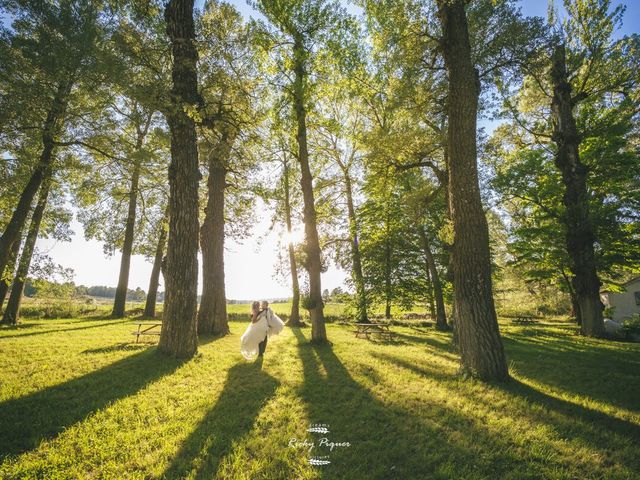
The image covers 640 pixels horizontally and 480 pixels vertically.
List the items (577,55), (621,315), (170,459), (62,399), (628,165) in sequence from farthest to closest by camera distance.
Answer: (621,315)
(628,165)
(577,55)
(62,399)
(170,459)

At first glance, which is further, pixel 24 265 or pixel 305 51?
pixel 24 265

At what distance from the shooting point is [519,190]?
16.1 m

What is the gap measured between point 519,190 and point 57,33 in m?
22.2

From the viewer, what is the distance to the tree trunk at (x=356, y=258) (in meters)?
19.7

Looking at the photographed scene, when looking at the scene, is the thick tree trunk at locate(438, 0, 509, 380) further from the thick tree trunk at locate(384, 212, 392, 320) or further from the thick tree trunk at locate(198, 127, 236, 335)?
the thick tree trunk at locate(384, 212, 392, 320)

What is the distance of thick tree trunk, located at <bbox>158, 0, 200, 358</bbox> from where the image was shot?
27.8ft

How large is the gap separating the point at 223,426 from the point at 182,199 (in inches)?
259

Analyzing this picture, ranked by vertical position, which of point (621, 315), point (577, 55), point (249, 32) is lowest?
point (621, 315)

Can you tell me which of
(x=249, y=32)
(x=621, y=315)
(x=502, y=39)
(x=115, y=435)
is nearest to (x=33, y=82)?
(x=249, y=32)

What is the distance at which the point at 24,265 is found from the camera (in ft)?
52.1

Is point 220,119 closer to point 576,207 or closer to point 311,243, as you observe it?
point 311,243

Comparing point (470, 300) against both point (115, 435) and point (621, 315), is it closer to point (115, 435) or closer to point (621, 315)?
point (115, 435)

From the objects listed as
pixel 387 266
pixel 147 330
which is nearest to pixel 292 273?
pixel 387 266

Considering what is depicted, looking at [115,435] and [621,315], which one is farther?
[621,315]
